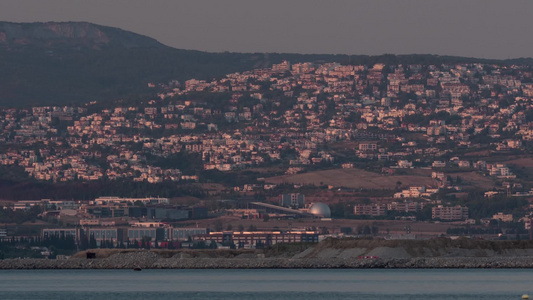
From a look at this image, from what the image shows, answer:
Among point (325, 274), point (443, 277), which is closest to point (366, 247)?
point (325, 274)

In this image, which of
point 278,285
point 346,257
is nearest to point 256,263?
point 346,257

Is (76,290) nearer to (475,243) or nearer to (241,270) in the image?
(241,270)

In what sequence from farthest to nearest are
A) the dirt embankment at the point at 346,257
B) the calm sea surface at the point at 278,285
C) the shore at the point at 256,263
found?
the dirt embankment at the point at 346,257
the shore at the point at 256,263
the calm sea surface at the point at 278,285

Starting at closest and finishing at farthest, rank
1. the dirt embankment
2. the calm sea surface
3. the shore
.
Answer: the calm sea surface → the shore → the dirt embankment

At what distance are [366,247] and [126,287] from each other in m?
37.9

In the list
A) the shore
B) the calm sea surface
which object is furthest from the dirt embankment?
the calm sea surface

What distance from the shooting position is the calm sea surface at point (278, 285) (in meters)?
102

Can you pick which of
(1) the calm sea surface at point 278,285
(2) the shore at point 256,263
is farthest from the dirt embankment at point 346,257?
(1) the calm sea surface at point 278,285

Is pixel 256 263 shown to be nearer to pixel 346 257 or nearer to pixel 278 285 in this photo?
pixel 346 257

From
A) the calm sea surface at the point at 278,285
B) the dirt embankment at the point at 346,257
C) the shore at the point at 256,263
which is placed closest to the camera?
the calm sea surface at the point at 278,285

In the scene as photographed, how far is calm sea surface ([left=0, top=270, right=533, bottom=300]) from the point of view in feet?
333

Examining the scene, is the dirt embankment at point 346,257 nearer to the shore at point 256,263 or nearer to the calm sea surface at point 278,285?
the shore at point 256,263

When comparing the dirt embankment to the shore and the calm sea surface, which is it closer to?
the shore

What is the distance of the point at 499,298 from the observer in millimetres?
95250
